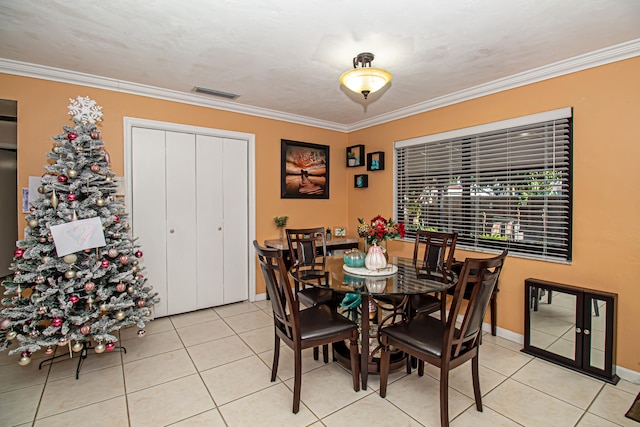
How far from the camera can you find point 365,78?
91.3 inches

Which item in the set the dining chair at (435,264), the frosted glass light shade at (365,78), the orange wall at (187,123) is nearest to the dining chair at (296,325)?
the dining chair at (435,264)

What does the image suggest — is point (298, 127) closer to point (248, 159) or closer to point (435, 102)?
point (248, 159)

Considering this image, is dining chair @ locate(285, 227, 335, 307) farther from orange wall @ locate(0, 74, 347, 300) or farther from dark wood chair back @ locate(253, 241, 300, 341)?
orange wall @ locate(0, 74, 347, 300)

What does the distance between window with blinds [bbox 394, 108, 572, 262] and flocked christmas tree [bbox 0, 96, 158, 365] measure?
11.0 feet

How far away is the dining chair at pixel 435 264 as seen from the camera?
2.67 meters

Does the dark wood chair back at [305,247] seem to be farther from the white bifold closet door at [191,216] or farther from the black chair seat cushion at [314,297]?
the white bifold closet door at [191,216]

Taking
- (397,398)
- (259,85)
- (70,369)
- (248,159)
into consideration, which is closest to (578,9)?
(259,85)

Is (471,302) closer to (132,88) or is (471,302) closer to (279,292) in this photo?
(279,292)

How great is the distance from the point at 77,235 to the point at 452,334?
9.25 feet

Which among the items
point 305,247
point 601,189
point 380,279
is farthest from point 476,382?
point 305,247

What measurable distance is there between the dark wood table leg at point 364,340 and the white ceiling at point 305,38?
1976 millimetres

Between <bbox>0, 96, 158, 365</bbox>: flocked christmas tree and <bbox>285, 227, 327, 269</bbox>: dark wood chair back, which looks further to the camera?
<bbox>285, 227, 327, 269</bbox>: dark wood chair back

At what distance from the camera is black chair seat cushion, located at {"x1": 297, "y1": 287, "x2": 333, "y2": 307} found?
2785mm

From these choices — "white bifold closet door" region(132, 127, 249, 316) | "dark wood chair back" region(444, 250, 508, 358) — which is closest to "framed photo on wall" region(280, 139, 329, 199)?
"white bifold closet door" region(132, 127, 249, 316)
